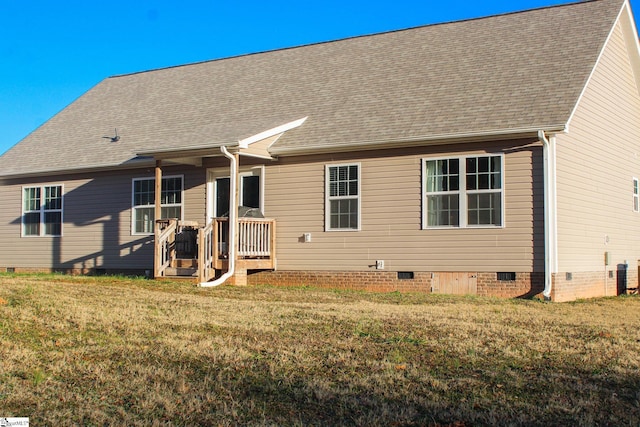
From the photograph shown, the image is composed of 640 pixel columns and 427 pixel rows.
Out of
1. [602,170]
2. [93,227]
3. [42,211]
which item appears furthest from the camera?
[42,211]

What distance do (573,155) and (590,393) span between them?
9.60 m

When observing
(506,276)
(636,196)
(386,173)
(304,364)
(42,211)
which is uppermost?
(386,173)

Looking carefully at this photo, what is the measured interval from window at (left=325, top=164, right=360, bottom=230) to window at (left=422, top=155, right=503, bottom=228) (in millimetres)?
1588

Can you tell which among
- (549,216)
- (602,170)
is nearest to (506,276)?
(549,216)

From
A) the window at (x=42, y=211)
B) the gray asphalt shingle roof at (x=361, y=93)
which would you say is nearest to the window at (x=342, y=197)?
the gray asphalt shingle roof at (x=361, y=93)

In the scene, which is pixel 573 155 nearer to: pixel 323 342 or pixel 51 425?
pixel 323 342

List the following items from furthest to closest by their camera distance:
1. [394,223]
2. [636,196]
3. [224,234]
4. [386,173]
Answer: [636,196] < [224,234] < [386,173] < [394,223]

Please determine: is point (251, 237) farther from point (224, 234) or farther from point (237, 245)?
point (224, 234)

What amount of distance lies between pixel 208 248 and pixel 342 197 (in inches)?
121

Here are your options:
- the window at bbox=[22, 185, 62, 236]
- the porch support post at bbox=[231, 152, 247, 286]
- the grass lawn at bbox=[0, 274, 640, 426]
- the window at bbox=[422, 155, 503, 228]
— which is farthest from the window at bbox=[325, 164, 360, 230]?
the window at bbox=[22, 185, 62, 236]

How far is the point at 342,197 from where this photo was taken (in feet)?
52.6

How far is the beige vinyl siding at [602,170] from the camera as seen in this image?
14.8 meters

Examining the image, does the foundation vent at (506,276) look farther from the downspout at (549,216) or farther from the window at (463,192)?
the window at (463,192)

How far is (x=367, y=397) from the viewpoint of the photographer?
6129 mm
